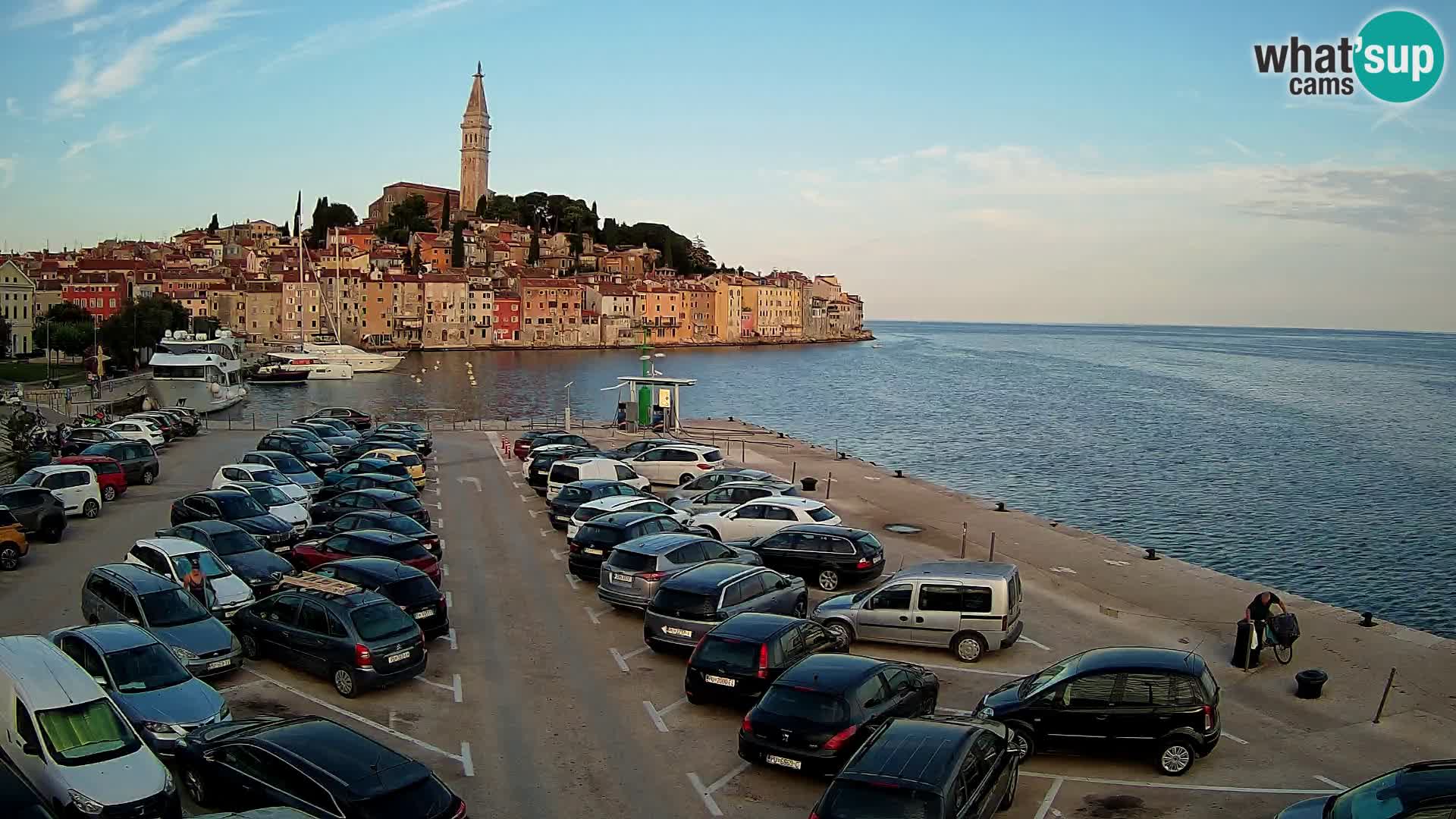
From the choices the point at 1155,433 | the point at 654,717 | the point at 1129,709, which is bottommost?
the point at 1155,433

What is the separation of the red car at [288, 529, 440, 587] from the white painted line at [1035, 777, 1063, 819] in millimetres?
9933

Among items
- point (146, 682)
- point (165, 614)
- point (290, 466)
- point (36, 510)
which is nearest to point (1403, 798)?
point (146, 682)

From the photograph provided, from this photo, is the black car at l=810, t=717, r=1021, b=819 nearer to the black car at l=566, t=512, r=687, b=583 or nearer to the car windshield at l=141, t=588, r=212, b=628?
the car windshield at l=141, t=588, r=212, b=628

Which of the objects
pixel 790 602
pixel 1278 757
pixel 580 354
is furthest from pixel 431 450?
pixel 580 354

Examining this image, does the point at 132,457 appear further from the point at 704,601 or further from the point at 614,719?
the point at 614,719

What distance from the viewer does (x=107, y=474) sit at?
2553cm

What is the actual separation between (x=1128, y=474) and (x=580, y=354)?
116564mm

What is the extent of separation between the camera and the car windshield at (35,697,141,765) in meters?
8.71

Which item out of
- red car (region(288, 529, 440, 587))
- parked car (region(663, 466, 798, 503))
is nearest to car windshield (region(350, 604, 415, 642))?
red car (region(288, 529, 440, 587))

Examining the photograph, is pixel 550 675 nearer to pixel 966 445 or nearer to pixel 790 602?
pixel 790 602

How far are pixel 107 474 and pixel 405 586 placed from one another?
15513 mm

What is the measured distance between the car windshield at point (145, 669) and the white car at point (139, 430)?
85.1ft

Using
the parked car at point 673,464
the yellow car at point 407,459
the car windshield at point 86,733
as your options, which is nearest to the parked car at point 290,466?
the yellow car at point 407,459

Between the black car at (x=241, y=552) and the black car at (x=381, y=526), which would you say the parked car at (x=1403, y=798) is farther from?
the black car at (x=381, y=526)
